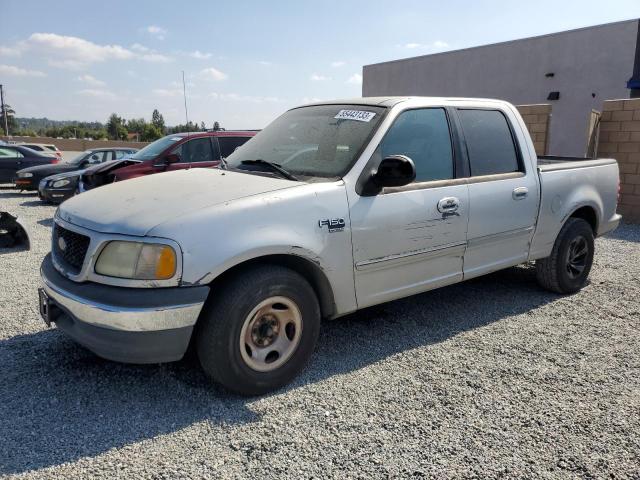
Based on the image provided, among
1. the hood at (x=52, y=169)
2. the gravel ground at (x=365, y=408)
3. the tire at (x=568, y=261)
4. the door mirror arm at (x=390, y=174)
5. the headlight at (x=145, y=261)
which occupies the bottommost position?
the gravel ground at (x=365, y=408)

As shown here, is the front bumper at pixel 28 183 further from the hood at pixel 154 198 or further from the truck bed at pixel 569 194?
the truck bed at pixel 569 194

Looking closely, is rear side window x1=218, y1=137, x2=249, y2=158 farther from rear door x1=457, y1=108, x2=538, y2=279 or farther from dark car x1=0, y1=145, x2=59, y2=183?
dark car x1=0, y1=145, x2=59, y2=183

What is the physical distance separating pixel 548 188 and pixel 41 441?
4.43 metres

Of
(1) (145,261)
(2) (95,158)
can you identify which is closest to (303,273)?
(1) (145,261)

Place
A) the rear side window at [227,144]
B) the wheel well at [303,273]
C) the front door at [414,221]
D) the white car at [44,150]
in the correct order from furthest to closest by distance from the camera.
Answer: the white car at [44,150], the rear side window at [227,144], the front door at [414,221], the wheel well at [303,273]

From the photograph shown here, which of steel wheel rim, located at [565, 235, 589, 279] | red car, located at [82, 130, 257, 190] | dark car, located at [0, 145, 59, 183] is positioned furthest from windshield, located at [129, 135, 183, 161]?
dark car, located at [0, 145, 59, 183]

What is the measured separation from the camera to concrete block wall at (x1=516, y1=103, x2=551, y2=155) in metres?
10.4

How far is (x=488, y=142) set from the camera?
14.4 ft

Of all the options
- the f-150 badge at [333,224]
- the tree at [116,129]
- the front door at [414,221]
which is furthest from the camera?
the tree at [116,129]

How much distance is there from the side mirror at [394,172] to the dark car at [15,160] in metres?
14.8

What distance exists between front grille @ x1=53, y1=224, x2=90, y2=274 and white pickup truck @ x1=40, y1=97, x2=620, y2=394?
1 cm

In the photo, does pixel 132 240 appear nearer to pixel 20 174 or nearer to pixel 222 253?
pixel 222 253

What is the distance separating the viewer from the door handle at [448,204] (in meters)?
Answer: 3.79

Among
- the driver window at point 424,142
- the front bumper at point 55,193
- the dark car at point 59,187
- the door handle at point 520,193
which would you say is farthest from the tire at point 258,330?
the front bumper at point 55,193
